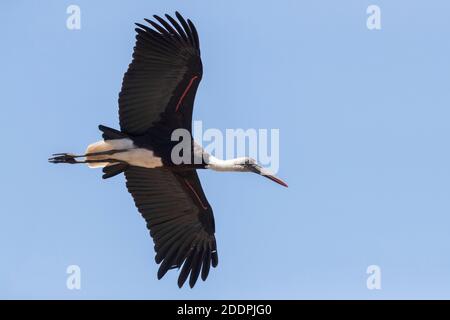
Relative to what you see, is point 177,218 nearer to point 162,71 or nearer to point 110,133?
point 110,133

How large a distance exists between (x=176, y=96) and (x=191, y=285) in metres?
3.28

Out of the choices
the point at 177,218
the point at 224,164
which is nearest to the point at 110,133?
the point at 224,164

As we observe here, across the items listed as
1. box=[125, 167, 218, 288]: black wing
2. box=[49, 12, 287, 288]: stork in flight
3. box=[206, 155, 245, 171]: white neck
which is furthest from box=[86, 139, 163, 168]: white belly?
box=[206, 155, 245, 171]: white neck

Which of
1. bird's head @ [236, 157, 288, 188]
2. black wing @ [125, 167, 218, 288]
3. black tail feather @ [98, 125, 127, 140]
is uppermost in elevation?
black tail feather @ [98, 125, 127, 140]

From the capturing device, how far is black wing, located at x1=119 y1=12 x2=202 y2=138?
18797 millimetres

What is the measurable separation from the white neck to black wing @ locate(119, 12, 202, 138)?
0.90m

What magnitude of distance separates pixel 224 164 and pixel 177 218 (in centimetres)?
153

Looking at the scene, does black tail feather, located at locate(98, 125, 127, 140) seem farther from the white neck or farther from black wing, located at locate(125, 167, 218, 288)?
the white neck

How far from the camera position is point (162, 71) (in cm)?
1888

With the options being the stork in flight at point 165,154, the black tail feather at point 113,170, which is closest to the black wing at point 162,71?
the stork in flight at point 165,154
